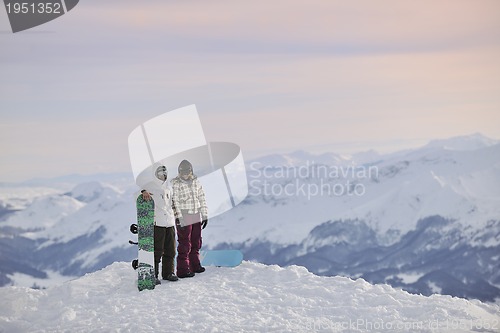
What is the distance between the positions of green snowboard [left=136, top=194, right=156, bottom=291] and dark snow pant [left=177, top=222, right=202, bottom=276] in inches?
38.0

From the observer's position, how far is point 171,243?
16109 mm

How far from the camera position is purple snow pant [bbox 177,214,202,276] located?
16.4 m

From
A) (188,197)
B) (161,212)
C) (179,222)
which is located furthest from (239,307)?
(188,197)

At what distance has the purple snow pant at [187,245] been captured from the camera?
53.7 ft

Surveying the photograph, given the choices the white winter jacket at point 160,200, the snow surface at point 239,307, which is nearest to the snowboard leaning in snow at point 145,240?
the white winter jacket at point 160,200

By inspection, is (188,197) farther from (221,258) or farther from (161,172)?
(221,258)

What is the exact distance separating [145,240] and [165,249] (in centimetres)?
73

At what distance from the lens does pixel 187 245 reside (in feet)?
54.1

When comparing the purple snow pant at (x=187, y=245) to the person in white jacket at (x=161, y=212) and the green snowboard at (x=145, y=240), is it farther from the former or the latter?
the green snowboard at (x=145, y=240)

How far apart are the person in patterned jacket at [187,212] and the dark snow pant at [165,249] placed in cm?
35

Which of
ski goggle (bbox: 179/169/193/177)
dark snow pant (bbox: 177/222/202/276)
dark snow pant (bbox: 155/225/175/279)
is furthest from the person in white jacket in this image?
ski goggle (bbox: 179/169/193/177)

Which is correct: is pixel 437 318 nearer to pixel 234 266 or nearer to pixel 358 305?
pixel 358 305

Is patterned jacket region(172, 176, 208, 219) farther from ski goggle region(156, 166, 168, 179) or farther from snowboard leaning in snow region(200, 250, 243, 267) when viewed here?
snowboard leaning in snow region(200, 250, 243, 267)

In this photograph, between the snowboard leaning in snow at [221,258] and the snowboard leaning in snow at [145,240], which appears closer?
the snowboard leaning in snow at [145,240]
